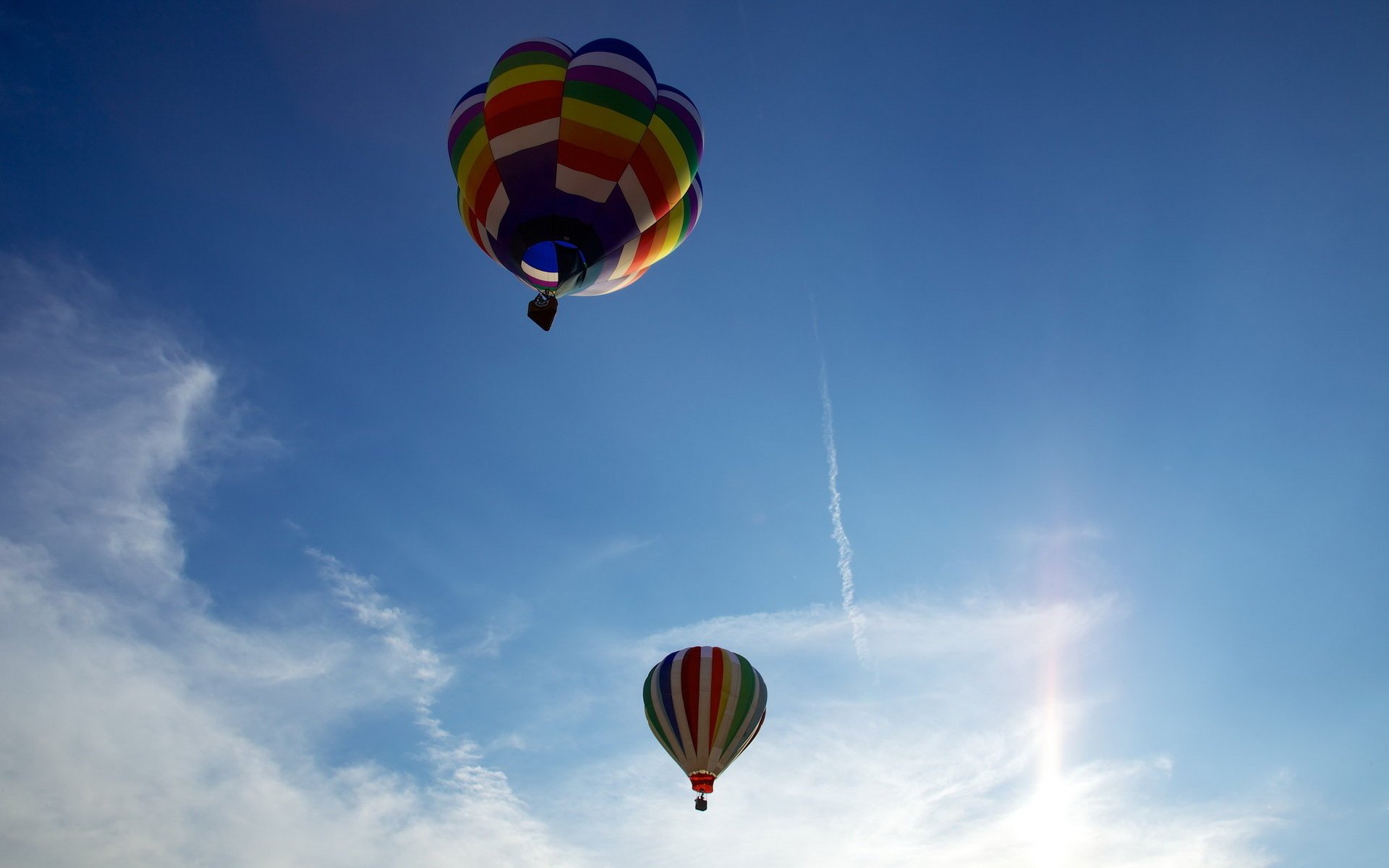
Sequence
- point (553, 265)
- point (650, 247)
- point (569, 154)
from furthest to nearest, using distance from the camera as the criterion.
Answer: point (650, 247)
point (553, 265)
point (569, 154)

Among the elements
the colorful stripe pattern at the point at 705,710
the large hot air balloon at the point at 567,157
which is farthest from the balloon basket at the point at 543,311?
the colorful stripe pattern at the point at 705,710

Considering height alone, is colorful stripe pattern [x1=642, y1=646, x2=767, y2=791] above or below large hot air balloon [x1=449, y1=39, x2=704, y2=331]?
below

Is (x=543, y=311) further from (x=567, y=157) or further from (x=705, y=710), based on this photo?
(x=705, y=710)

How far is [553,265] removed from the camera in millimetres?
14055

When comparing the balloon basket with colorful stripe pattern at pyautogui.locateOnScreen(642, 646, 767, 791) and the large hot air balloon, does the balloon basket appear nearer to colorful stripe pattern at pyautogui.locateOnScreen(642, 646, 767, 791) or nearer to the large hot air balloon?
the large hot air balloon

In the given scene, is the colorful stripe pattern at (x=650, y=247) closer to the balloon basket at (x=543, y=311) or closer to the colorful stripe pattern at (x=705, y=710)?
the balloon basket at (x=543, y=311)

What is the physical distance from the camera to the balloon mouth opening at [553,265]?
13914mm

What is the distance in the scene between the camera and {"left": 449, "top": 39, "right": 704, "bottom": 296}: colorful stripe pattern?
43.9ft

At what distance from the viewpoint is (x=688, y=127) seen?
14547 mm

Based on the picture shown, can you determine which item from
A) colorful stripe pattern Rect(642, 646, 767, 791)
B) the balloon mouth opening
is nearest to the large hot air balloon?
the balloon mouth opening

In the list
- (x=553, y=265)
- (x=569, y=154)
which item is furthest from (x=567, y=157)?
(x=553, y=265)

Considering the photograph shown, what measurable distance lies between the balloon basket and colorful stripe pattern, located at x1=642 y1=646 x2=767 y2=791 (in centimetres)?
1088

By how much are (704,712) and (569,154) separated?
550 inches

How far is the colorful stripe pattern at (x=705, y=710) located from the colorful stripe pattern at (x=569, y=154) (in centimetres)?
1110
